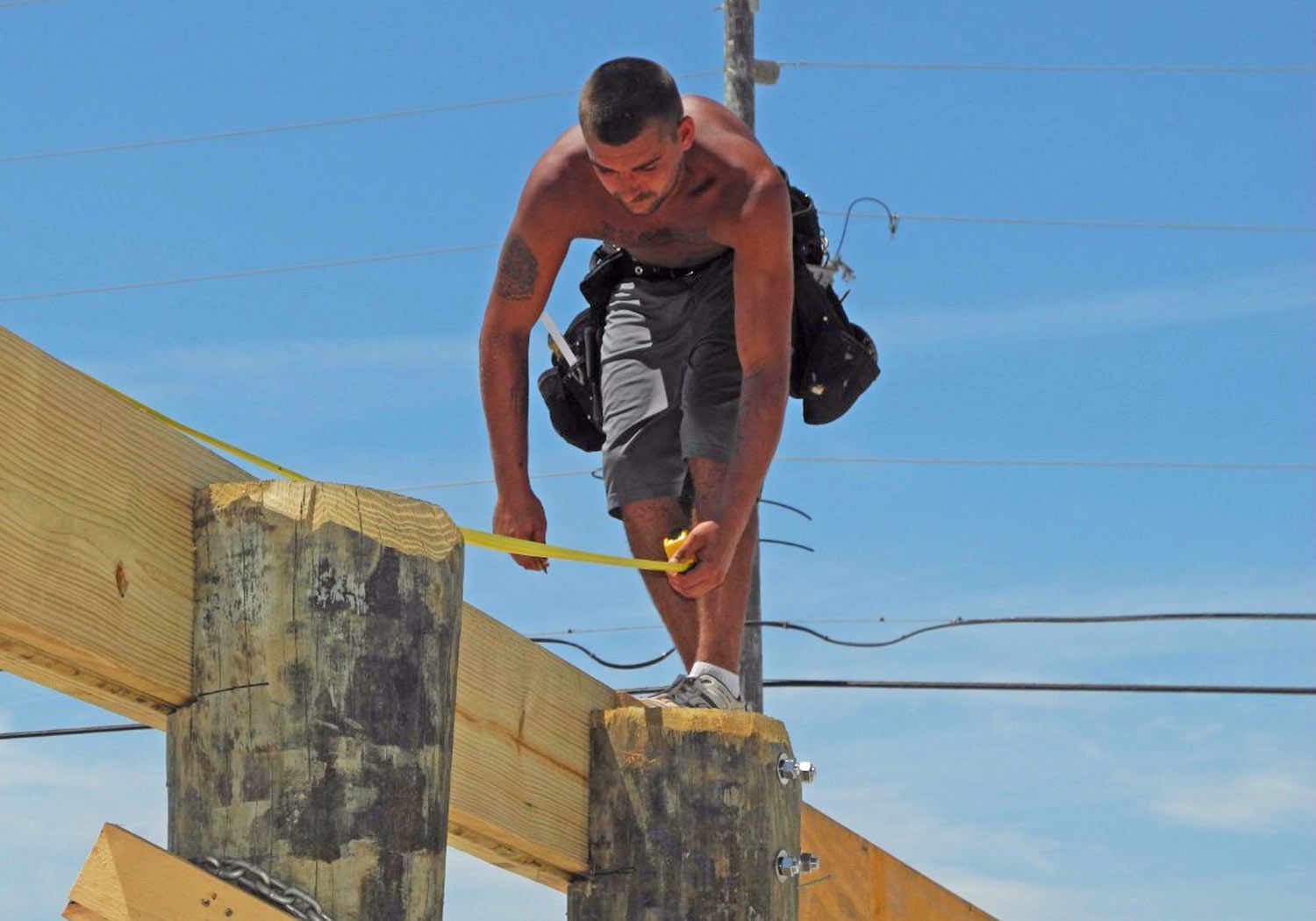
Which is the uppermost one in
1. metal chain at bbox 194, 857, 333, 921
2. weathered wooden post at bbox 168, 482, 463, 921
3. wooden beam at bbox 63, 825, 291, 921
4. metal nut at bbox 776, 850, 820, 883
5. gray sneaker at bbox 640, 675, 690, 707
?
gray sneaker at bbox 640, 675, 690, 707

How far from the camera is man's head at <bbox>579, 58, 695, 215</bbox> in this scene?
3965 millimetres

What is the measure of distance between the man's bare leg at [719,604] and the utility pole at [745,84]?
234 inches

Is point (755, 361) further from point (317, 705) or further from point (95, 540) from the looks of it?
point (95, 540)

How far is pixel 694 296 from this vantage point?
14.9 ft

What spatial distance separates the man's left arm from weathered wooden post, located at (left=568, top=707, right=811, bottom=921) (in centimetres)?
38

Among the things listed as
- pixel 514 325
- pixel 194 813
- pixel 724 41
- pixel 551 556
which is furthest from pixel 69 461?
pixel 724 41

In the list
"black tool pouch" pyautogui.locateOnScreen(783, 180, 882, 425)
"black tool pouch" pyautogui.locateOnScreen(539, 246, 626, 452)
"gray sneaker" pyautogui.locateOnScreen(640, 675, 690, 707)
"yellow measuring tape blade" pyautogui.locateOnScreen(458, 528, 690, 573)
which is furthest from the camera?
"black tool pouch" pyautogui.locateOnScreen(539, 246, 626, 452)

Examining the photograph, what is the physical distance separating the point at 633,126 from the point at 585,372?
0.94 meters

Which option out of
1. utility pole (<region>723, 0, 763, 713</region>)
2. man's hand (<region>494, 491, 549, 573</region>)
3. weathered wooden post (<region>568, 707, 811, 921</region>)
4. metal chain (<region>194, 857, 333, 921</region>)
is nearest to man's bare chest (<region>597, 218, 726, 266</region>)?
man's hand (<region>494, 491, 549, 573</region>)

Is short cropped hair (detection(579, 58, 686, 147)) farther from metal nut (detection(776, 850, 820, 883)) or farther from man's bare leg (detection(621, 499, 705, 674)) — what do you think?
metal nut (detection(776, 850, 820, 883))

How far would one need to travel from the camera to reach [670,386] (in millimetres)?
4543

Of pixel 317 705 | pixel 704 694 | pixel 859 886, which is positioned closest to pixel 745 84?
pixel 859 886

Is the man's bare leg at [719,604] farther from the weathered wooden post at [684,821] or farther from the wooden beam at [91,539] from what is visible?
the wooden beam at [91,539]

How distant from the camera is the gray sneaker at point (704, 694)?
4.13 meters
